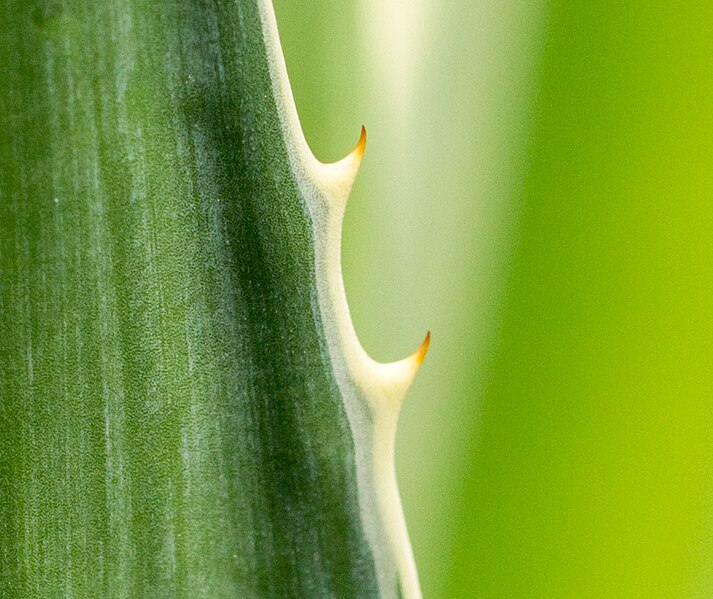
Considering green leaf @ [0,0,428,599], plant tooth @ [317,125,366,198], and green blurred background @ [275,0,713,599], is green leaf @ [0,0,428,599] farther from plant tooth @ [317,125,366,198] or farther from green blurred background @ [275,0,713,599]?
green blurred background @ [275,0,713,599]

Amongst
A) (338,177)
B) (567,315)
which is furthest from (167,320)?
(567,315)

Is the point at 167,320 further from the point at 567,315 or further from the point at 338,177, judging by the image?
the point at 567,315

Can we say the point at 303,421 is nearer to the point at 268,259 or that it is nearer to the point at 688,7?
the point at 268,259

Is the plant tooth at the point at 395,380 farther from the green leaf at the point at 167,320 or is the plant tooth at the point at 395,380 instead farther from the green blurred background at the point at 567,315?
the green blurred background at the point at 567,315

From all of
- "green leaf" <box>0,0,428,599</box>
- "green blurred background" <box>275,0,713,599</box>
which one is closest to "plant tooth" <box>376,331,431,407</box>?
"green leaf" <box>0,0,428,599</box>

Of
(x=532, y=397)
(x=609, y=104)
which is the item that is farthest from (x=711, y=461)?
(x=609, y=104)
